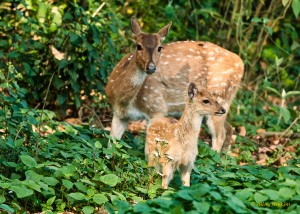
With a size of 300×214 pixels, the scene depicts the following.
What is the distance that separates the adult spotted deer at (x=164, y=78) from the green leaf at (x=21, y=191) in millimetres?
3019

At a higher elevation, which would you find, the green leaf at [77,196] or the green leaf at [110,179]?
the green leaf at [110,179]

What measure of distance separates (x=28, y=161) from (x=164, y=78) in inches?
138

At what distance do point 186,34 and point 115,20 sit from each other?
2.51 meters

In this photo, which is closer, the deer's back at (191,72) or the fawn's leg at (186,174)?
the fawn's leg at (186,174)

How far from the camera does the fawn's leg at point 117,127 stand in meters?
9.91

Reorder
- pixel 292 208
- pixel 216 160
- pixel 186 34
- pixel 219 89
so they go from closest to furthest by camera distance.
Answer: pixel 292 208
pixel 216 160
pixel 219 89
pixel 186 34

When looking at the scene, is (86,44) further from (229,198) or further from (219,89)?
(229,198)

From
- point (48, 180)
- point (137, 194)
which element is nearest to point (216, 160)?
point (137, 194)

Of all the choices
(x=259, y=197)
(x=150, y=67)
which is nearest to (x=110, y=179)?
(x=259, y=197)

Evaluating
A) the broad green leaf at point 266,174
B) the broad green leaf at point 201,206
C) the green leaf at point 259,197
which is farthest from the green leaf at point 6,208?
the broad green leaf at point 266,174

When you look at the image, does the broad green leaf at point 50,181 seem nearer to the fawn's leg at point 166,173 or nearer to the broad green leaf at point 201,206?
the fawn's leg at point 166,173

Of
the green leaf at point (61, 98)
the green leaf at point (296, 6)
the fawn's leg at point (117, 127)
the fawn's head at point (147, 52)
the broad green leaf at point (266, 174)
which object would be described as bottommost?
the green leaf at point (61, 98)

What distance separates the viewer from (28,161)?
7395 mm

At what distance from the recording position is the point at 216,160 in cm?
898
